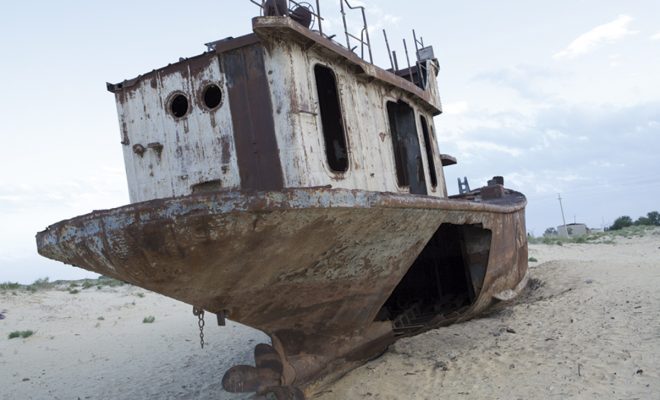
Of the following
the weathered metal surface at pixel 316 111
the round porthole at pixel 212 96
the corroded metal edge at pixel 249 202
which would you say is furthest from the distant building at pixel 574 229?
the corroded metal edge at pixel 249 202

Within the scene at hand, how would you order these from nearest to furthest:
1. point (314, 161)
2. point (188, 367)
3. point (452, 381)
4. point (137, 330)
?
point (314, 161) < point (452, 381) < point (188, 367) < point (137, 330)

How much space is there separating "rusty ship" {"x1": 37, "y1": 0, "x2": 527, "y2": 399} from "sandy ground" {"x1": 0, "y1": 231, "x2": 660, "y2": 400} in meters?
0.44

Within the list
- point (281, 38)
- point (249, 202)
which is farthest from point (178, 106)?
point (249, 202)

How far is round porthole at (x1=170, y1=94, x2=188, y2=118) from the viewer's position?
4832 millimetres

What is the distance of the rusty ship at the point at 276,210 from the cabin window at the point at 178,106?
0.07 feet

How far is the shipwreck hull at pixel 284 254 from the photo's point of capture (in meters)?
3.09

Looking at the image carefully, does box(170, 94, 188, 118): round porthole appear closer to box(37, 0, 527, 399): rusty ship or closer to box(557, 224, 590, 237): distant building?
box(37, 0, 527, 399): rusty ship

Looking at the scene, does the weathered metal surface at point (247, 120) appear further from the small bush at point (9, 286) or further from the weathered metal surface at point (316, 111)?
the small bush at point (9, 286)

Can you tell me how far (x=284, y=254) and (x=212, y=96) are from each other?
6.32ft

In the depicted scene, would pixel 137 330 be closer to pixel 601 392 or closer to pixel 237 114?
pixel 237 114

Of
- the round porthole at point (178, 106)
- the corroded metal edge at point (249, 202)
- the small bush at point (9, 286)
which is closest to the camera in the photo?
the corroded metal edge at point (249, 202)

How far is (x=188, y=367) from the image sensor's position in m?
7.32

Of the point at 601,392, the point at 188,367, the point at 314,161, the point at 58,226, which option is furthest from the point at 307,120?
the point at 188,367

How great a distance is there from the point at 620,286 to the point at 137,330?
9026 mm
